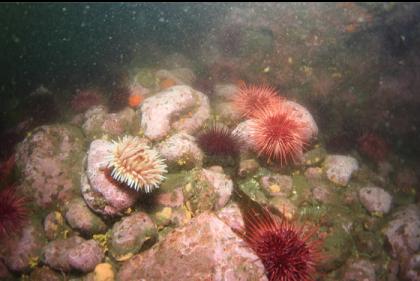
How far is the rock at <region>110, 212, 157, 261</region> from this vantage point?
484 centimetres

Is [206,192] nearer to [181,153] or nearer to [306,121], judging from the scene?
[181,153]

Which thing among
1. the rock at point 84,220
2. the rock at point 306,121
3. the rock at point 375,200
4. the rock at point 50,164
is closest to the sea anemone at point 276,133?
the rock at point 306,121

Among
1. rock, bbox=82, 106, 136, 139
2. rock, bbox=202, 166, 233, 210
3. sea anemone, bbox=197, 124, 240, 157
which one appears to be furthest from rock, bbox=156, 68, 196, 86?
rock, bbox=202, 166, 233, 210

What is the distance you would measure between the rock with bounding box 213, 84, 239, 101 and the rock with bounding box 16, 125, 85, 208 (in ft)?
12.1

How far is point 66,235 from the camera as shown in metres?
5.46

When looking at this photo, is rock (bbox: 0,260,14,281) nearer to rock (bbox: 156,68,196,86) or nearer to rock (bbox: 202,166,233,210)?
rock (bbox: 202,166,233,210)

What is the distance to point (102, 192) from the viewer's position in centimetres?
504

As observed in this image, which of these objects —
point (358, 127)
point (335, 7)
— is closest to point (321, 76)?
point (358, 127)

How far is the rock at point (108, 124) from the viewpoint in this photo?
7059mm

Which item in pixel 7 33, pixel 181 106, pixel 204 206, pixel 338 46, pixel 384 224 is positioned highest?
pixel 338 46

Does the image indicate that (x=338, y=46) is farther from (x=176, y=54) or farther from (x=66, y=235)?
(x=66, y=235)

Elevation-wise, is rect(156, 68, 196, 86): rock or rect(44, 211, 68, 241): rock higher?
rect(156, 68, 196, 86): rock

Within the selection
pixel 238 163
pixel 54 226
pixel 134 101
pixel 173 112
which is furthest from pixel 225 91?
pixel 54 226

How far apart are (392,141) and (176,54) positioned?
8142 mm
